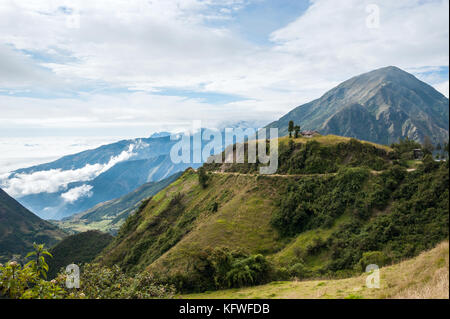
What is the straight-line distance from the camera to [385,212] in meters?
41.9

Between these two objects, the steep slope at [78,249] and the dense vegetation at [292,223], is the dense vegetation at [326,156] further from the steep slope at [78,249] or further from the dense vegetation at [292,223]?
the steep slope at [78,249]

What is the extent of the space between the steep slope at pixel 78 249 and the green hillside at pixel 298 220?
181 ft

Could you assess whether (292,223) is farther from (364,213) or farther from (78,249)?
(78,249)

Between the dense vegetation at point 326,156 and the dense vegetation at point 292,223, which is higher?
the dense vegetation at point 326,156

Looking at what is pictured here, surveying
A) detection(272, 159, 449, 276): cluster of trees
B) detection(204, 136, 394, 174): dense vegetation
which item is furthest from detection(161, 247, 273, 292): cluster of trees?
detection(204, 136, 394, 174): dense vegetation

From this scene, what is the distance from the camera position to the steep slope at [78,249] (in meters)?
119

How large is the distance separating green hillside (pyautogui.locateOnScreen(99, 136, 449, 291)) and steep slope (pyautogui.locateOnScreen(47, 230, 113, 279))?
55.0 meters

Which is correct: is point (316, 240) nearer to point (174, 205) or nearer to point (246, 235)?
point (246, 235)

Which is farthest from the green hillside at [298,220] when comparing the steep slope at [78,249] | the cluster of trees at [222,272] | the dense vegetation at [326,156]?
the steep slope at [78,249]

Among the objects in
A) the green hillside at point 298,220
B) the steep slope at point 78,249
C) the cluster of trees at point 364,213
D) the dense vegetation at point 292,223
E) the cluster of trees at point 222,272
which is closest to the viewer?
the cluster of trees at point 222,272

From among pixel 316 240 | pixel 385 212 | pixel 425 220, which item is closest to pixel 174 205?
pixel 316 240

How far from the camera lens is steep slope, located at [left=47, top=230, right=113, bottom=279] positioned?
118875 millimetres
